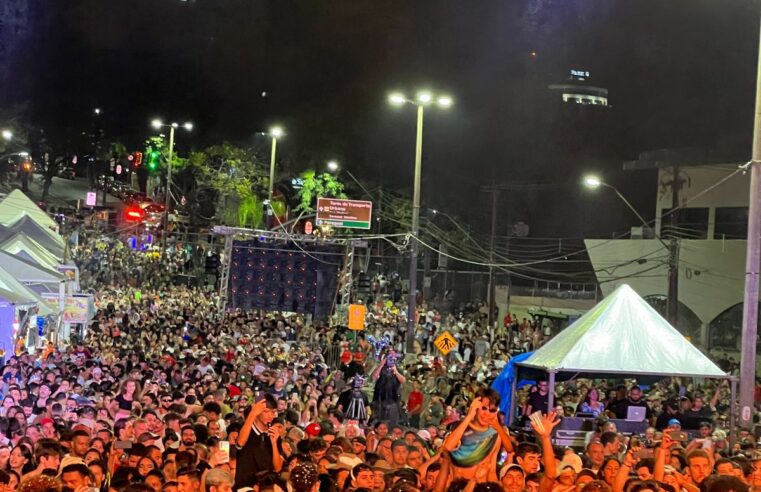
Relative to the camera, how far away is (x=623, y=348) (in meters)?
13.0

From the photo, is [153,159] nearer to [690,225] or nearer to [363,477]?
[690,225]

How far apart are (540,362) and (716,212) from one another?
1831cm

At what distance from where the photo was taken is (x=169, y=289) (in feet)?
152

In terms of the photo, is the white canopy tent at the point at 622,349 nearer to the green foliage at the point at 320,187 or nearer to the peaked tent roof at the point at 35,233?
the peaked tent roof at the point at 35,233

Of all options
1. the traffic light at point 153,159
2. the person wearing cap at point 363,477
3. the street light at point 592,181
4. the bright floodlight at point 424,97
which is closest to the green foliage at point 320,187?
the traffic light at point 153,159

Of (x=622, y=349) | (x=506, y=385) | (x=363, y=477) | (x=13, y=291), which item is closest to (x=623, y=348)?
(x=622, y=349)

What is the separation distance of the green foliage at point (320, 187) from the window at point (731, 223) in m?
20.5

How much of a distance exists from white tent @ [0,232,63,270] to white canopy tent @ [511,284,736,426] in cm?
1858

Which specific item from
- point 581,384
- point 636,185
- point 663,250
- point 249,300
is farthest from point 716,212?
point 249,300

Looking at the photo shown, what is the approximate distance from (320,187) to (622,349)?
34.0 m

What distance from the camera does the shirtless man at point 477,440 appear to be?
7.04 m

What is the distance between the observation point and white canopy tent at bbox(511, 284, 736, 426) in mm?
12727

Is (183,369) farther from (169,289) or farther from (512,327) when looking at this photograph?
(169,289)

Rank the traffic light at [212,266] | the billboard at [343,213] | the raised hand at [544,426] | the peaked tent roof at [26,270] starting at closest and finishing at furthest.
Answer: the raised hand at [544,426] < the peaked tent roof at [26,270] < the billboard at [343,213] < the traffic light at [212,266]
